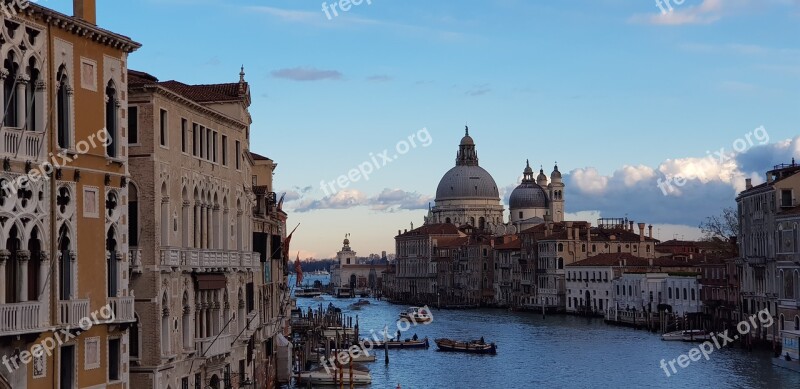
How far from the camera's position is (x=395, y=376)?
40.3 metres

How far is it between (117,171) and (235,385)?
25.6 feet

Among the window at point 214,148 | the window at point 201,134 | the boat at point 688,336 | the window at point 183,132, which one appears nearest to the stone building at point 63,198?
the window at point 183,132

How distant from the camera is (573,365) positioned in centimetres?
4312

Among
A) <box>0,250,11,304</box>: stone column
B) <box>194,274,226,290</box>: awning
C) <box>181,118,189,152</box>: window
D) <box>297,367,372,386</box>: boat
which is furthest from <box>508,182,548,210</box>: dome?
<box>0,250,11,304</box>: stone column

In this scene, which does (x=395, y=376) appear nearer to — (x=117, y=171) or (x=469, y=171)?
(x=117, y=171)

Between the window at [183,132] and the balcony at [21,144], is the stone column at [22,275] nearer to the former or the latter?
the balcony at [21,144]

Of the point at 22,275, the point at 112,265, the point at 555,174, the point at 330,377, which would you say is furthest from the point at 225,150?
the point at 555,174

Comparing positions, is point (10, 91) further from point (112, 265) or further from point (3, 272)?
point (112, 265)

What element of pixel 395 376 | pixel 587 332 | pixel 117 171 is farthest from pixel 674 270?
pixel 117 171

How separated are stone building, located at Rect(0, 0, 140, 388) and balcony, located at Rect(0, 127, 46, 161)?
1cm

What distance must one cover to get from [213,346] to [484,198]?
114 m

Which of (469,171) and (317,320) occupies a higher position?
(469,171)

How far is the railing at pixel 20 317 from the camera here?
42.8ft

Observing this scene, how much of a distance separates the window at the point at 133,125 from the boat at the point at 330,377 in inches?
714
